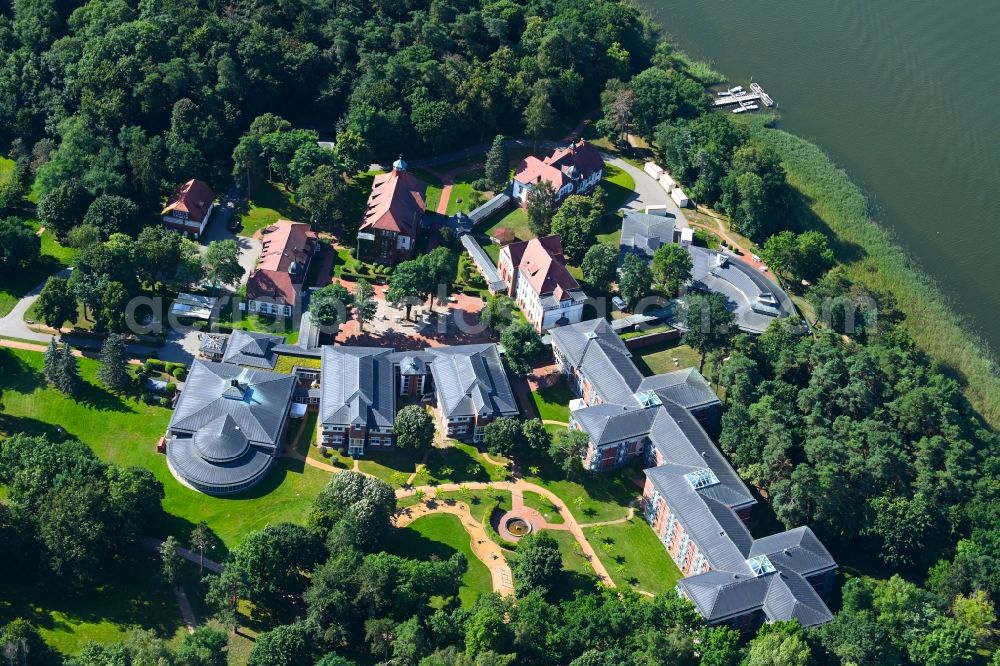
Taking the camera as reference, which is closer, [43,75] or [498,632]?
[498,632]

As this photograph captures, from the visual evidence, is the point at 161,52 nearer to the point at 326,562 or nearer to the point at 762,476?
the point at 326,562

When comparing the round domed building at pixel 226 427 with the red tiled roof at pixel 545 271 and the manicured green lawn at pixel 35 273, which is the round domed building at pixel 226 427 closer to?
the manicured green lawn at pixel 35 273

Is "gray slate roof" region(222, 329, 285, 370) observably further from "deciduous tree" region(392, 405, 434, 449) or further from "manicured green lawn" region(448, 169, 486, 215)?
"manicured green lawn" region(448, 169, 486, 215)

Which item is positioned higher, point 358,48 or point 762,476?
point 358,48

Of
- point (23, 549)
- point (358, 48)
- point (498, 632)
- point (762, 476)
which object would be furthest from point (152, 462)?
point (358, 48)

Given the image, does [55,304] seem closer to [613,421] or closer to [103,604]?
[103,604]

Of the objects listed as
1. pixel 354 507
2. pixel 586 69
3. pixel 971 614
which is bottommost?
pixel 354 507

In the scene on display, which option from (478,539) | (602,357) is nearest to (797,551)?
(602,357)

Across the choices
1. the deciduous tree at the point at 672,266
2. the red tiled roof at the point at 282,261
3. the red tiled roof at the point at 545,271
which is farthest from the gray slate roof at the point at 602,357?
the red tiled roof at the point at 282,261
